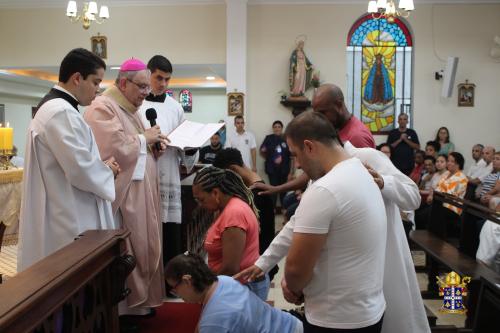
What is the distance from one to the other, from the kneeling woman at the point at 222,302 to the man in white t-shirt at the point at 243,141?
7.34 m

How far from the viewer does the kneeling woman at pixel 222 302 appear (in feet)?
6.54

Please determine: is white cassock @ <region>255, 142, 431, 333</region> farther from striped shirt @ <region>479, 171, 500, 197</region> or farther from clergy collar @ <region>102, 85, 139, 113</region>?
striped shirt @ <region>479, 171, 500, 197</region>

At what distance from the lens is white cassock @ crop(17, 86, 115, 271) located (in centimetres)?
231

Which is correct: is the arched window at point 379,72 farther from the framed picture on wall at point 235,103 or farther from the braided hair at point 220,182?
the braided hair at point 220,182

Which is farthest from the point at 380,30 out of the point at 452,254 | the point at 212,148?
the point at 452,254

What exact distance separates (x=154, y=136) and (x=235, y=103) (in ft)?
22.5

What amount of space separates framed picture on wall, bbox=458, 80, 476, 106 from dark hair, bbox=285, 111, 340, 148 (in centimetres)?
897

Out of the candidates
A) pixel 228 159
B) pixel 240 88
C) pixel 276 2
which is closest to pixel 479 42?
pixel 276 2

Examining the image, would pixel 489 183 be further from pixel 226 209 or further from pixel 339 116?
pixel 226 209

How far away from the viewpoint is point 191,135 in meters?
3.38

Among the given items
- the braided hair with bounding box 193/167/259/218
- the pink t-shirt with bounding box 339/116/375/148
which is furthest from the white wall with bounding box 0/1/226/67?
the pink t-shirt with bounding box 339/116/375/148

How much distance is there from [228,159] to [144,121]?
61cm

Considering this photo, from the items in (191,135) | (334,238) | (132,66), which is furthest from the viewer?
(191,135)

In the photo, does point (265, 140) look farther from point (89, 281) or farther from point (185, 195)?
point (89, 281)
